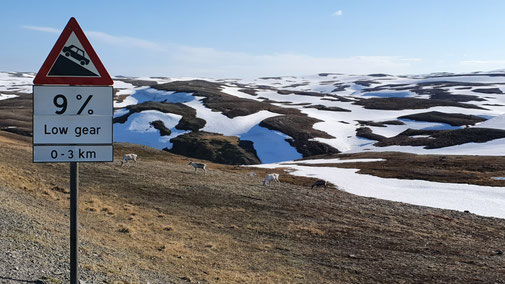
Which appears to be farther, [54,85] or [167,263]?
[167,263]

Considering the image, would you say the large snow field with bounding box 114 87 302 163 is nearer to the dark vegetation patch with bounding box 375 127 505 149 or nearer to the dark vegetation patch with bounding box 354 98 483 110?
the dark vegetation patch with bounding box 375 127 505 149

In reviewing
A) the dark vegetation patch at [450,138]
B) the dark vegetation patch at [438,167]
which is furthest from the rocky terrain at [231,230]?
the dark vegetation patch at [450,138]

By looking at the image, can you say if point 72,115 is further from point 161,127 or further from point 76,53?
point 161,127

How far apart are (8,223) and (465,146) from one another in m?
90.6

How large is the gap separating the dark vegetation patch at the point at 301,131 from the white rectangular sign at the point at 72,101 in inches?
3408

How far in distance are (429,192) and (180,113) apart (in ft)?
301

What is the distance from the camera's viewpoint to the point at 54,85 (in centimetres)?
675

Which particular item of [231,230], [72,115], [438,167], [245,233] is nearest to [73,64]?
[72,115]

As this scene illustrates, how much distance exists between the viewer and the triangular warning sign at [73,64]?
21.9 ft

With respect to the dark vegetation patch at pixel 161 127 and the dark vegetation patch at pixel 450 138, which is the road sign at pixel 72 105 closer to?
the dark vegetation patch at pixel 450 138

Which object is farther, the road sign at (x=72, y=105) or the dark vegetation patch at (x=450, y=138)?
the dark vegetation patch at (x=450, y=138)

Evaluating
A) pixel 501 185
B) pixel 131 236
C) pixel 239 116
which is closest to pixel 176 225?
pixel 131 236

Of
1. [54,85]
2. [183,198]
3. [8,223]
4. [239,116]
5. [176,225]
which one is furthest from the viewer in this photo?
[239,116]

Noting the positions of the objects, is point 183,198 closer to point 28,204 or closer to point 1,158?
point 28,204
